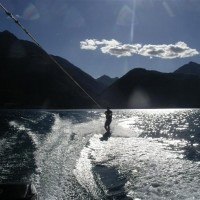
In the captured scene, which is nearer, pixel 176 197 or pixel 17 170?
pixel 176 197

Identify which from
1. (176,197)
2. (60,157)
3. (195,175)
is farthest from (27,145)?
(176,197)

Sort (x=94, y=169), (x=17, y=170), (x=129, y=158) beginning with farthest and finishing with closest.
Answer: (x=129, y=158) < (x=94, y=169) < (x=17, y=170)

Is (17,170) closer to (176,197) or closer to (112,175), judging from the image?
(112,175)

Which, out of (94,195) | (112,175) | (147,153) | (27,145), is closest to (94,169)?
(112,175)

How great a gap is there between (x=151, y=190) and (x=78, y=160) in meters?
6.88

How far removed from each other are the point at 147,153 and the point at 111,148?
3529mm

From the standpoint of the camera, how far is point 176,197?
1315cm

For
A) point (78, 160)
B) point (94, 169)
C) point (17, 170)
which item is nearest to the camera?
point (17, 170)

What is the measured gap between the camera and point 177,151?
25.6 meters

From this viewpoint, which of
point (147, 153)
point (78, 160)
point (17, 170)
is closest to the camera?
point (17, 170)

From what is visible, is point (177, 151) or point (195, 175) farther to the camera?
point (177, 151)

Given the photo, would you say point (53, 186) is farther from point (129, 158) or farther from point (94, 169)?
point (129, 158)

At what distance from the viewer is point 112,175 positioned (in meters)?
16.8

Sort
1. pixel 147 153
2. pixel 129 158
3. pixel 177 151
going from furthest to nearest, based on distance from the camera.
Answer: pixel 177 151 → pixel 147 153 → pixel 129 158
